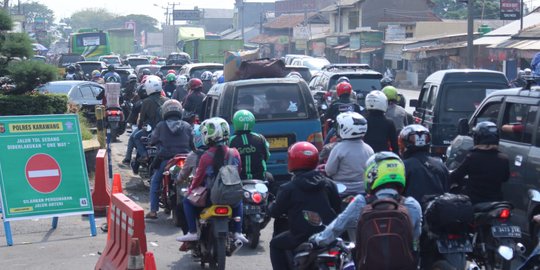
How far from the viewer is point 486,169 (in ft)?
27.2

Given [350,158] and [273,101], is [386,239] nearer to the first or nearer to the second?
[350,158]

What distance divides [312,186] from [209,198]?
6.91 ft

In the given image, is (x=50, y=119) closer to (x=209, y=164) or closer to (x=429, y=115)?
(x=209, y=164)

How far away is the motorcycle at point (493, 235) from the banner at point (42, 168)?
17.0ft

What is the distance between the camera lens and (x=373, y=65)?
226 feet

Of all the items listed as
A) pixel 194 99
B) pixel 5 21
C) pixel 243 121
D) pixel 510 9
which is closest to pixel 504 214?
pixel 243 121

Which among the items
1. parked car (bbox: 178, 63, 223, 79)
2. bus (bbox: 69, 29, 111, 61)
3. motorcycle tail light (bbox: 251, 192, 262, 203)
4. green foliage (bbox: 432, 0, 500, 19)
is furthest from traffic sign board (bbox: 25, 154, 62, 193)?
green foliage (bbox: 432, 0, 500, 19)

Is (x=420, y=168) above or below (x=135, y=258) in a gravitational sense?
above

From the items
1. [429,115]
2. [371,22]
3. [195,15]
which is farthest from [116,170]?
[195,15]

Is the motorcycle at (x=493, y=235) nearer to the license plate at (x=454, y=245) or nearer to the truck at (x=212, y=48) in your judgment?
the license plate at (x=454, y=245)

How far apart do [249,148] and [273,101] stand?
10.7 feet

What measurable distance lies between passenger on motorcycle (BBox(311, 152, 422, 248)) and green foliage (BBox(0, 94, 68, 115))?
10.8 m

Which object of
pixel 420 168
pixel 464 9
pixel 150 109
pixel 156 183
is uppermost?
pixel 464 9

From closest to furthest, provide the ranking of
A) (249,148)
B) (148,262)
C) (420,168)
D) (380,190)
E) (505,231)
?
1. (380,190)
2. (148,262)
3. (505,231)
4. (420,168)
5. (249,148)
